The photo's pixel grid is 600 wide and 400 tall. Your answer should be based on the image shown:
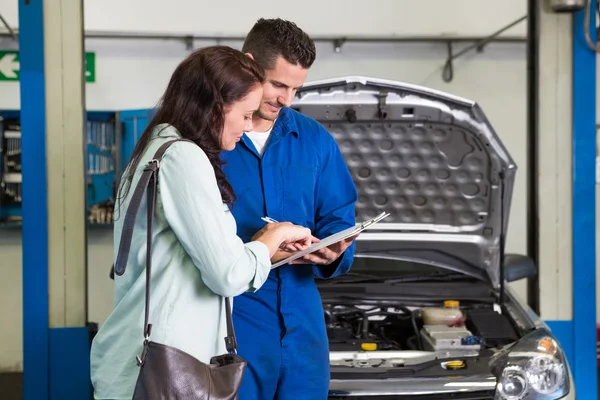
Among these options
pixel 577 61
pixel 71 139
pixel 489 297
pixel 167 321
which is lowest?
pixel 489 297

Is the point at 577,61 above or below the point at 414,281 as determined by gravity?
above

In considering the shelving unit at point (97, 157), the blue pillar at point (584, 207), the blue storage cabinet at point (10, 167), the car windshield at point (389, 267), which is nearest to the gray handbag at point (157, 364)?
the car windshield at point (389, 267)

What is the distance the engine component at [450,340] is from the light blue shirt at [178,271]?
4.21 ft

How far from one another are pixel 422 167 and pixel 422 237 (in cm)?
31

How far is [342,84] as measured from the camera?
9.46 feet

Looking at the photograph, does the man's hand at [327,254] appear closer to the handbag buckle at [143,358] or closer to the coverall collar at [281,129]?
the coverall collar at [281,129]

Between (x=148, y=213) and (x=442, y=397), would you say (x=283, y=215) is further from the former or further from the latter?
(x=442, y=397)

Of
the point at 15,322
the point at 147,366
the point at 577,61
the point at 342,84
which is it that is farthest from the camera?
the point at 15,322

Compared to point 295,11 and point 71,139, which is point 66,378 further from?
point 295,11

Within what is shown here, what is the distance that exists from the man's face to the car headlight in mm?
1150

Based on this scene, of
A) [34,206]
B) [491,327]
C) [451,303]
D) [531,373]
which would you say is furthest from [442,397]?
[34,206]

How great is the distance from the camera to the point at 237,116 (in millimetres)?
1609

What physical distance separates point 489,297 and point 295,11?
3.52 metres

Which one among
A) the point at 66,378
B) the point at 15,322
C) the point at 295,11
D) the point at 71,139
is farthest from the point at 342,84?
the point at 15,322
